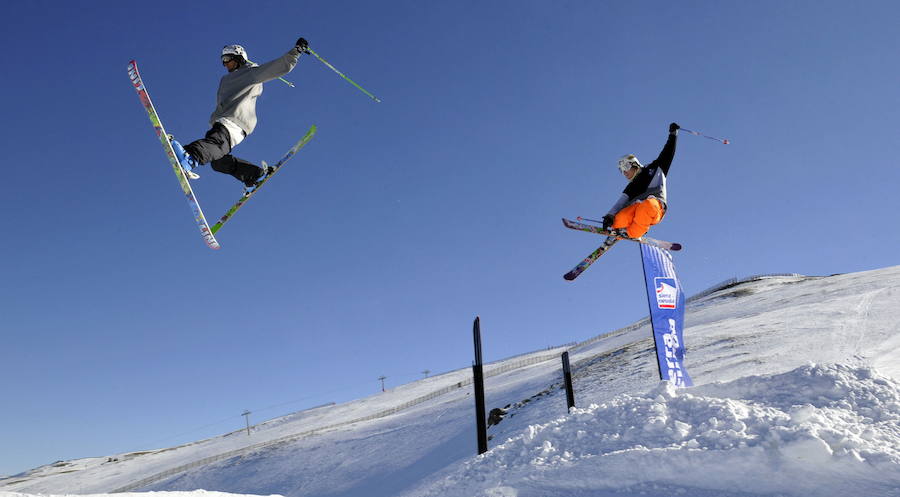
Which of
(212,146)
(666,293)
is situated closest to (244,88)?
(212,146)

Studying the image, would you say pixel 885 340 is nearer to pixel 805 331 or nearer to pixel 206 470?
pixel 805 331

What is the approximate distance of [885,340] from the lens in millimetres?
16422

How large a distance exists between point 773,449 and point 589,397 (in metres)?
13.7

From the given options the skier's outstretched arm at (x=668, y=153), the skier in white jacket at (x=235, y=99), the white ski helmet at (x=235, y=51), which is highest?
the white ski helmet at (x=235, y=51)

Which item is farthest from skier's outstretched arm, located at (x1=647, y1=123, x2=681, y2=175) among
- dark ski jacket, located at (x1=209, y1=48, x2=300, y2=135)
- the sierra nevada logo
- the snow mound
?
dark ski jacket, located at (x1=209, y1=48, x2=300, y2=135)

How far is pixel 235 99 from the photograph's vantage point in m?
7.90

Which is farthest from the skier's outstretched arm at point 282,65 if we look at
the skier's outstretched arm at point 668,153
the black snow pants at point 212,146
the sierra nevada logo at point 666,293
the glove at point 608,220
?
the sierra nevada logo at point 666,293

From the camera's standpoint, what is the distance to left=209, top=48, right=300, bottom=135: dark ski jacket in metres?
7.77

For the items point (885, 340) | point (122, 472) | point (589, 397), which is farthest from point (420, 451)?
point (122, 472)

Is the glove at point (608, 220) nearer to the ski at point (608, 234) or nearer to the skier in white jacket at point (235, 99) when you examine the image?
the ski at point (608, 234)

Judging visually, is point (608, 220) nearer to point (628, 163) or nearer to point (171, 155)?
point (628, 163)

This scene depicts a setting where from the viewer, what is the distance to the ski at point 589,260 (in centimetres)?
1012

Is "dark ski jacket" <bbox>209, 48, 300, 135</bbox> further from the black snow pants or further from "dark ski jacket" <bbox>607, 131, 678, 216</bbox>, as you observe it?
"dark ski jacket" <bbox>607, 131, 678, 216</bbox>

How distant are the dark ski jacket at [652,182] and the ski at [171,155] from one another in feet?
19.3
